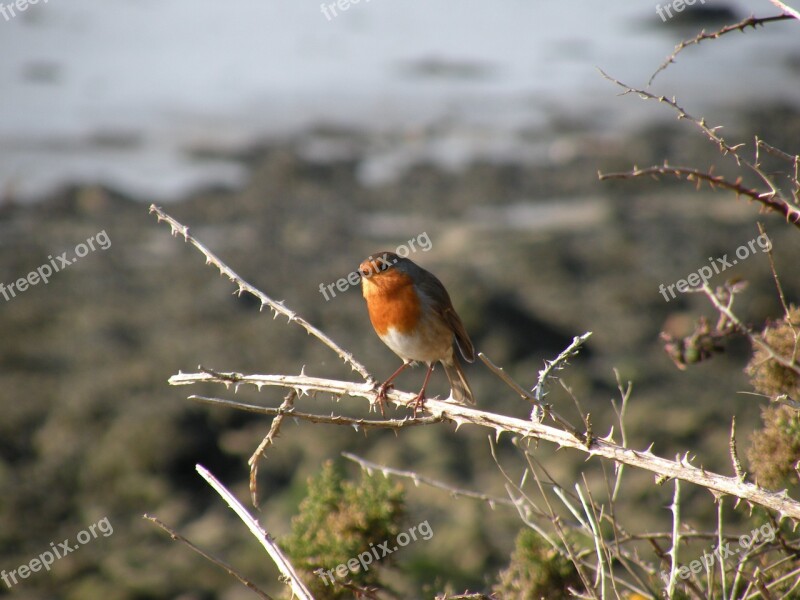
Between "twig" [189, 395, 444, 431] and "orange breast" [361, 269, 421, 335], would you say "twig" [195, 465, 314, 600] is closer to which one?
"twig" [189, 395, 444, 431]

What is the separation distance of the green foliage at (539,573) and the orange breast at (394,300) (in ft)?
4.59

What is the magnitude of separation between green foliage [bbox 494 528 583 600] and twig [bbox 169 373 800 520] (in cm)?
71

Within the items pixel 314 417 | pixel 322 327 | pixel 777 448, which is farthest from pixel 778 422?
pixel 322 327

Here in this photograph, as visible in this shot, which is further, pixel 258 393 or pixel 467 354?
pixel 258 393

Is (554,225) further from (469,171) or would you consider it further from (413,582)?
(413,582)

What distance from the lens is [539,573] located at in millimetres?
3125

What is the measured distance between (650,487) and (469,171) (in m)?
9.28

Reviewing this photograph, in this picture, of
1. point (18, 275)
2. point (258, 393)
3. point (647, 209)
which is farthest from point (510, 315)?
point (18, 275)

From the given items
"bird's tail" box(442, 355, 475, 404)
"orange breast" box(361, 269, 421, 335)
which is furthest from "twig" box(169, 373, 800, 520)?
"bird's tail" box(442, 355, 475, 404)

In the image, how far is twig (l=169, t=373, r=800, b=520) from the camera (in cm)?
214

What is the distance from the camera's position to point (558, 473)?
7688 millimetres

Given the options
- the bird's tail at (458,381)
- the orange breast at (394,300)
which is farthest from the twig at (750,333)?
the bird's tail at (458,381)

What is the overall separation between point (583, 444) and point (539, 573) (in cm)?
103

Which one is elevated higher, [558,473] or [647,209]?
[558,473]
